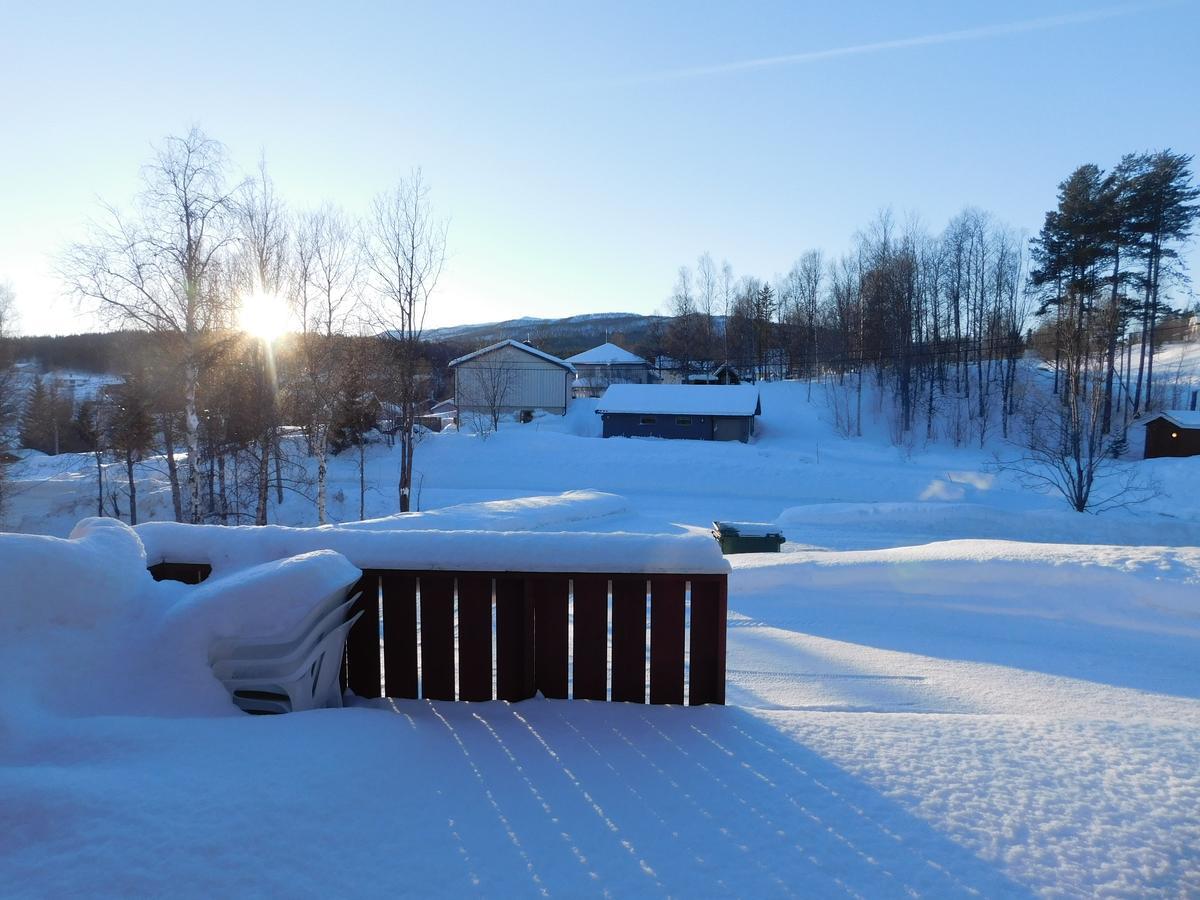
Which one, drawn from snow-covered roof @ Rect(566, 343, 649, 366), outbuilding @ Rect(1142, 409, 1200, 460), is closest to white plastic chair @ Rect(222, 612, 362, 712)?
outbuilding @ Rect(1142, 409, 1200, 460)

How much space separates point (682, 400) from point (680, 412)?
1.10 meters

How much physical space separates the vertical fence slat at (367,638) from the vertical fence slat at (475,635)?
1.64ft

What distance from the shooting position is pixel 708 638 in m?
4.05

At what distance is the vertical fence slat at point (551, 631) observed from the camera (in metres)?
4.07

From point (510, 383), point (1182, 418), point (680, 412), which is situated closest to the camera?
point (1182, 418)

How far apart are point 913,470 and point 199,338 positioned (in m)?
27.0

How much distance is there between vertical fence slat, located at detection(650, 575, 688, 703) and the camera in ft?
13.3

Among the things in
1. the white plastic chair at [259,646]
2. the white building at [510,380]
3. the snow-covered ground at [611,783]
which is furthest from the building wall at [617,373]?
the white plastic chair at [259,646]

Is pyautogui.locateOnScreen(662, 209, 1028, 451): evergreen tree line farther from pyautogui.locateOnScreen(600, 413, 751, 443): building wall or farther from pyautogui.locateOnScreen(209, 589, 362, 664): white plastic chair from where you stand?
pyautogui.locateOnScreen(209, 589, 362, 664): white plastic chair

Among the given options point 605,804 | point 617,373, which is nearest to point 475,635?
point 605,804

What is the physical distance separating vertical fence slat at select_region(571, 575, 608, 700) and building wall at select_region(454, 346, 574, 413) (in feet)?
136

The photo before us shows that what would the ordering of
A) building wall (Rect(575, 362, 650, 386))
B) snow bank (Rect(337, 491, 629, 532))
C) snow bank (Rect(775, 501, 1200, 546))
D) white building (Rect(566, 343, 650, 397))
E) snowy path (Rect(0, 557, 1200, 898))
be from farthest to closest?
building wall (Rect(575, 362, 650, 386)), white building (Rect(566, 343, 650, 397)), snow bank (Rect(775, 501, 1200, 546)), snow bank (Rect(337, 491, 629, 532)), snowy path (Rect(0, 557, 1200, 898))

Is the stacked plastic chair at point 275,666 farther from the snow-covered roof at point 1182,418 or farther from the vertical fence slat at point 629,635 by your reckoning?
the snow-covered roof at point 1182,418

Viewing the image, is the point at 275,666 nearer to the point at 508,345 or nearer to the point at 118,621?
the point at 118,621
